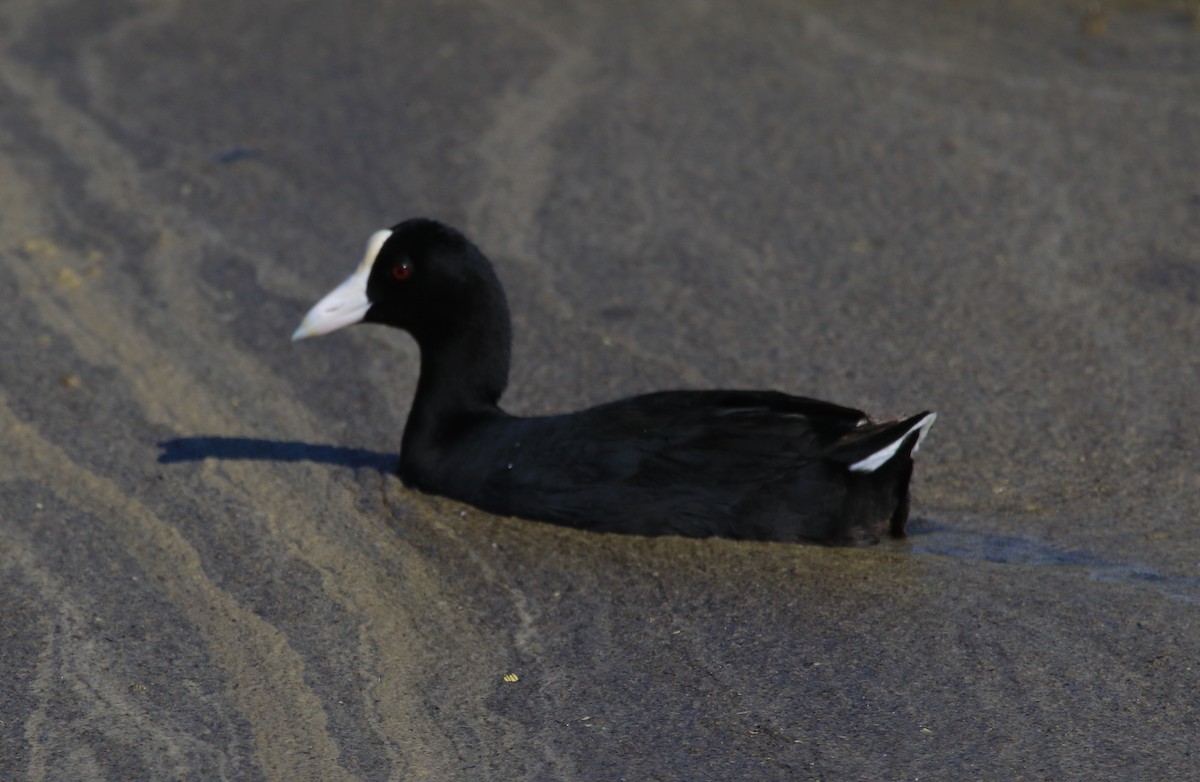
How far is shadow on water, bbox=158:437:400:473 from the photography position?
525cm

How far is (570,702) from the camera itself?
3967 mm

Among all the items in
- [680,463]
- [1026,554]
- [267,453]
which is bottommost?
[267,453]

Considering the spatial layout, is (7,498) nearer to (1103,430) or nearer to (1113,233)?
(1103,430)

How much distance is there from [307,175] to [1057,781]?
4709mm

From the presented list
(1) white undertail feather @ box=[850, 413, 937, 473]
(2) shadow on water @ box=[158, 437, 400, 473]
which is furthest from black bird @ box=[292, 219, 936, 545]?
(2) shadow on water @ box=[158, 437, 400, 473]

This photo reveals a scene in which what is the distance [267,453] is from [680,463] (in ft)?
4.50

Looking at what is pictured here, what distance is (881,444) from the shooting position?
4613mm

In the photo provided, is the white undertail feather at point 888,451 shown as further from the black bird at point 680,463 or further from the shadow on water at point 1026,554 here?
the shadow on water at point 1026,554

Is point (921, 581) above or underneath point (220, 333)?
above

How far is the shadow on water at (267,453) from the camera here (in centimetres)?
525

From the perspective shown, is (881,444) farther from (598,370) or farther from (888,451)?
(598,370)

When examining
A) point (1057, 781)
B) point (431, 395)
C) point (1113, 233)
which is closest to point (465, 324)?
point (431, 395)

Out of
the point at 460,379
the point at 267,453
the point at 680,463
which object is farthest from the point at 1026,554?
the point at 267,453

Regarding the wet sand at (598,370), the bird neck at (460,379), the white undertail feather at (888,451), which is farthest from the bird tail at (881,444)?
the bird neck at (460,379)
